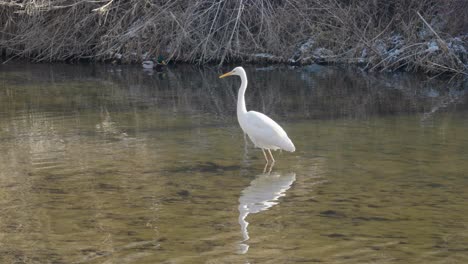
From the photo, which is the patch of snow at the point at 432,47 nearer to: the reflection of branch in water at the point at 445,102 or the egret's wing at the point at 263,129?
the reflection of branch in water at the point at 445,102

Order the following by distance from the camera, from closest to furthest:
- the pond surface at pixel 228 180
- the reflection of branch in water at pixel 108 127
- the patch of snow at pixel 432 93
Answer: the pond surface at pixel 228 180, the reflection of branch in water at pixel 108 127, the patch of snow at pixel 432 93

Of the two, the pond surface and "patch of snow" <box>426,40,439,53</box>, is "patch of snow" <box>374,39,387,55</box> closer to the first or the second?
"patch of snow" <box>426,40,439,53</box>

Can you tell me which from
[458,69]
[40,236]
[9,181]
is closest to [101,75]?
[458,69]

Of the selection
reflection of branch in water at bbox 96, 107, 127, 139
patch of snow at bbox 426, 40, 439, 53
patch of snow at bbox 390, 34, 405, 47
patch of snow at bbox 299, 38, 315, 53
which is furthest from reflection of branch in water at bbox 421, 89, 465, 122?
Result: patch of snow at bbox 299, 38, 315, 53

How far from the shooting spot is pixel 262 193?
930 cm

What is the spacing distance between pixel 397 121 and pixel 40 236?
7.66 metres

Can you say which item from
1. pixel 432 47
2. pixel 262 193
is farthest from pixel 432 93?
pixel 262 193

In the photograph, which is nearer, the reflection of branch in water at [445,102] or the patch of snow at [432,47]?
the reflection of branch in water at [445,102]

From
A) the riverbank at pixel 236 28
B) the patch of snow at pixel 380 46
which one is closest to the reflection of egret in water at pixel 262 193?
the riverbank at pixel 236 28

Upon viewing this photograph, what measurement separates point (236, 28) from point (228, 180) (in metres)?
12.8

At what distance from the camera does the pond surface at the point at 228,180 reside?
7.34 meters

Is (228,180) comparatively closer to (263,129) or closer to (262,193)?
(262,193)

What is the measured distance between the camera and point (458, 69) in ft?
64.1

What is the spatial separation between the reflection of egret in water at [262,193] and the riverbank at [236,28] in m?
11.6
